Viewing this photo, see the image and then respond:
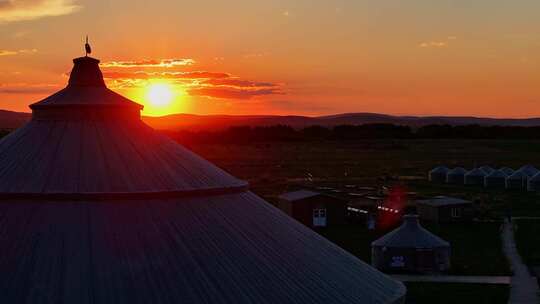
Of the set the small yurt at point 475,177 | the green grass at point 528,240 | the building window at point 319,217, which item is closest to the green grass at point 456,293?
the green grass at point 528,240

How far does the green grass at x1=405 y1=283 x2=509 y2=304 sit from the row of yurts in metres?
53.7

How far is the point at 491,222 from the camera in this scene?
57.3 meters

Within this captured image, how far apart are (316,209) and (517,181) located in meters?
38.9

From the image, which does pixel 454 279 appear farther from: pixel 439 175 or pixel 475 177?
pixel 439 175

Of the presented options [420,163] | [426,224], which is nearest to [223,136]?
[420,163]

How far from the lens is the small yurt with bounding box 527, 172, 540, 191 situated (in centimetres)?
8381

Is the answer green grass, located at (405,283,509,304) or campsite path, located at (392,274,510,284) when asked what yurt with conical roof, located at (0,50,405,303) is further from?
campsite path, located at (392,274,510,284)

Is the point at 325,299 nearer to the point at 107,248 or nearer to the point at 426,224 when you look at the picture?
the point at 107,248

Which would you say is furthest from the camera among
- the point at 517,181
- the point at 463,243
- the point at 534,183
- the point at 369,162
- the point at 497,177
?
the point at 369,162

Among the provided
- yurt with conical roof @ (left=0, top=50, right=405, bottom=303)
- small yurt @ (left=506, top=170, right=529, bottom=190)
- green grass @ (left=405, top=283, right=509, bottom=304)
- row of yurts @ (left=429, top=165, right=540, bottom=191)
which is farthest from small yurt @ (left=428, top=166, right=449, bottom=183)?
yurt with conical roof @ (left=0, top=50, right=405, bottom=303)

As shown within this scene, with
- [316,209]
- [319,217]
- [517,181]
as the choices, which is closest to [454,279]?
[319,217]

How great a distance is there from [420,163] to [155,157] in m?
131

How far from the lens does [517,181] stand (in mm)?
87250

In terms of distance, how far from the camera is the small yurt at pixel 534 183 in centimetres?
8381
